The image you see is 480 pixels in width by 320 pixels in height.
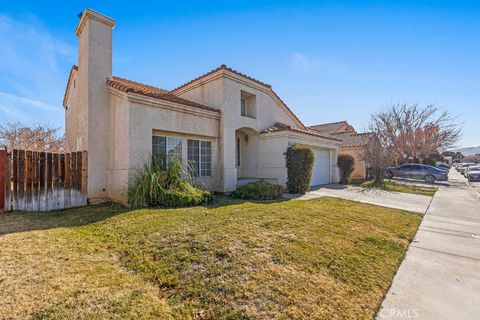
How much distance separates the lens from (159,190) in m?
8.43

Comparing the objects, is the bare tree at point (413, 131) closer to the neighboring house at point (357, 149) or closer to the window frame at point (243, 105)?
the neighboring house at point (357, 149)

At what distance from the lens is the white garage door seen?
53.5ft

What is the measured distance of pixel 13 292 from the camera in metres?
Result: 3.08

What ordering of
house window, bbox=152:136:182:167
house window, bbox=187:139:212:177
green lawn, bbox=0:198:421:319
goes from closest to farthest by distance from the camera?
1. green lawn, bbox=0:198:421:319
2. house window, bbox=152:136:182:167
3. house window, bbox=187:139:212:177

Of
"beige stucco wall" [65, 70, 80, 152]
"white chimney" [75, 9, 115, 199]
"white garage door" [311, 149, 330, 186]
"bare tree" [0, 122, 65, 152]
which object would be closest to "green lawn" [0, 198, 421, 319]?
"white chimney" [75, 9, 115, 199]

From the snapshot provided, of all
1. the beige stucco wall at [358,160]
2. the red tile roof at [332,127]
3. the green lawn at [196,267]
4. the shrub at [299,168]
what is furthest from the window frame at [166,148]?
the red tile roof at [332,127]

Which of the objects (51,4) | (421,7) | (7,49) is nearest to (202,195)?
(51,4)

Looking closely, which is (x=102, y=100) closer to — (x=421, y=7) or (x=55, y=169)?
(x=55, y=169)

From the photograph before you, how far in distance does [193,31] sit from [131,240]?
9.32 meters

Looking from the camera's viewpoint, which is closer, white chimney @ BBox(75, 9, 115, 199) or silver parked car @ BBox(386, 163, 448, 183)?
white chimney @ BBox(75, 9, 115, 199)

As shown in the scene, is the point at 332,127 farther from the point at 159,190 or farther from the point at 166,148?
the point at 159,190

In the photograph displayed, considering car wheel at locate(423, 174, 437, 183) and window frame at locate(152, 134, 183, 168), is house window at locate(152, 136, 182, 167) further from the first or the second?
car wheel at locate(423, 174, 437, 183)

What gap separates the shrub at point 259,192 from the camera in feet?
34.1

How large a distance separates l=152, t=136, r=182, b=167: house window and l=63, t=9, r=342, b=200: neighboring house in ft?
0.15
